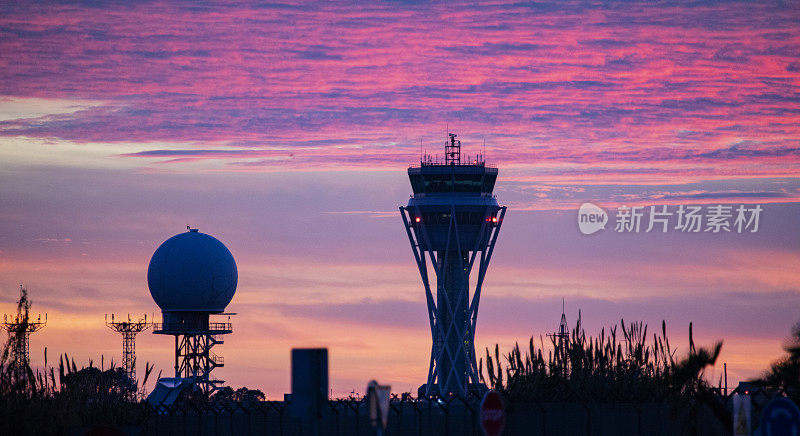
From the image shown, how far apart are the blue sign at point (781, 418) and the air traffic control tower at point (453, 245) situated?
463 feet

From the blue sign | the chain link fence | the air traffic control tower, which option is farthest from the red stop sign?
the air traffic control tower

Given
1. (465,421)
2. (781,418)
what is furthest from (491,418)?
(465,421)

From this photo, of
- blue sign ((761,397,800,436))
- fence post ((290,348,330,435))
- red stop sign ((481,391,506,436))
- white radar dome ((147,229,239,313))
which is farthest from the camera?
white radar dome ((147,229,239,313))

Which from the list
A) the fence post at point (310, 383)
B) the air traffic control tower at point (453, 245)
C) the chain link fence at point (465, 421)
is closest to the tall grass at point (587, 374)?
the chain link fence at point (465, 421)

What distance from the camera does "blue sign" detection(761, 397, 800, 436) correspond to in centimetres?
1622

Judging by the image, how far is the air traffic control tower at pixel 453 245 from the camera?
158875mm

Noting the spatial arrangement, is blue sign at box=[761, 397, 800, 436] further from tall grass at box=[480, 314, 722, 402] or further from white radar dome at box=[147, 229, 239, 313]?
white radar dome at box=[147, 229, 239, 313]

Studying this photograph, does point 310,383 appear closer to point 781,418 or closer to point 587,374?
point 781,418

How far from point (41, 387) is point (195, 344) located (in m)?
70.2

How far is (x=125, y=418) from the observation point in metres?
55.5

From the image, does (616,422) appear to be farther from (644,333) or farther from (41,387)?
(41,387)

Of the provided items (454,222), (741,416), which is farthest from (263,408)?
(454,222)

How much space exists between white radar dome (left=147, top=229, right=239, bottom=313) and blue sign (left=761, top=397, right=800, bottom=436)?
95.9 metres

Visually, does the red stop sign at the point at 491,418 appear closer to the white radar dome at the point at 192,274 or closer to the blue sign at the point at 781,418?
the blue sign at the point at 781,418
